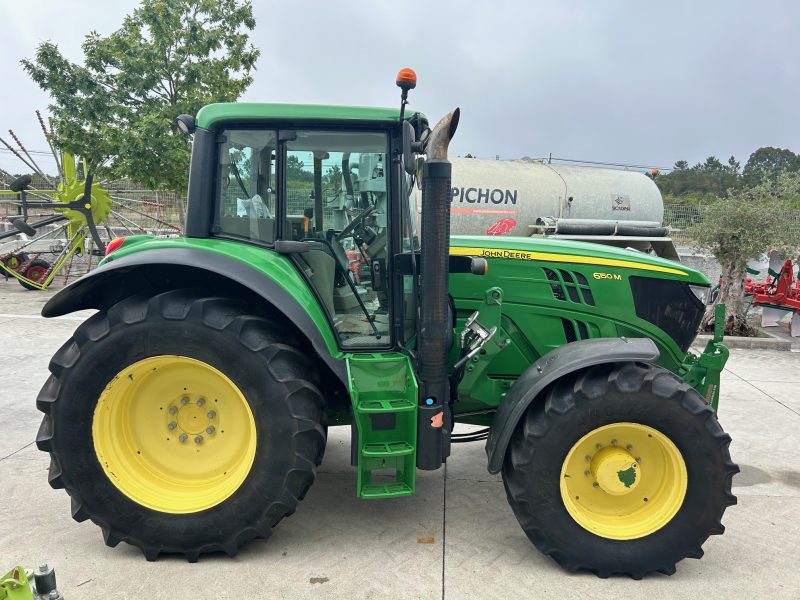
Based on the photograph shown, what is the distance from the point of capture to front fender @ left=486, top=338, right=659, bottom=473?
2803 mm

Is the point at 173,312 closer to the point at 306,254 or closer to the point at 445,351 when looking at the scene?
the point at 306,254

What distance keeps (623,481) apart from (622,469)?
67 millimetres

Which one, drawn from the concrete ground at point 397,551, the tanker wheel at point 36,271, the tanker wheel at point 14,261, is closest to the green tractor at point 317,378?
the concrete ground at point 397,551

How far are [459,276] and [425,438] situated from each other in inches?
39.2

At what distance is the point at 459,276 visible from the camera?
11.1 ft

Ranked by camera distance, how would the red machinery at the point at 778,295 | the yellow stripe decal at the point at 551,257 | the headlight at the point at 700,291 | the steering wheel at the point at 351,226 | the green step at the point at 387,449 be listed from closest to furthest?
the green step at the point at 387,449 < the steering wheel at the point at 351,226 < the yellow stripe decal at the point at 551,257 < the headlight at the point at 700,291 < the red machinery at the point at 778,295

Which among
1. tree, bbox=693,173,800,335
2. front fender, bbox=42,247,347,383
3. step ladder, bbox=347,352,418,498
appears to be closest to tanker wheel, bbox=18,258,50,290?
front fender, bbox=42,247,347,383

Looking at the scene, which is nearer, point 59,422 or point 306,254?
point 59,422

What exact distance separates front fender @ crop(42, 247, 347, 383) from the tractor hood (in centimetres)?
101

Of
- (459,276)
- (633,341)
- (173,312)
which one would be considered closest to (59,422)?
(173,312)

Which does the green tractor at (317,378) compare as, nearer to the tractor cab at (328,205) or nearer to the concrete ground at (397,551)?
the tractor cab at (328,205)

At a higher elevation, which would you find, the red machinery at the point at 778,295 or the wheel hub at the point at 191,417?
the red machinery at the point at 778,295

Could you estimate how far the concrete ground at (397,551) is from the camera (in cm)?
267

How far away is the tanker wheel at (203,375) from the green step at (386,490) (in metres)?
0.28
